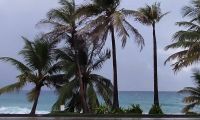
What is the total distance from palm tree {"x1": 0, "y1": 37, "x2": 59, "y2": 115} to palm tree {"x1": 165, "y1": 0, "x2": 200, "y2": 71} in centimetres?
822

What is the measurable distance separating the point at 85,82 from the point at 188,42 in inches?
311

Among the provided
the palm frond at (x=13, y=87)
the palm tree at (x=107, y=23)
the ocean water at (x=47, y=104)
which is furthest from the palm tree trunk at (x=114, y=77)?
the ocean water at (x=47, y=104)

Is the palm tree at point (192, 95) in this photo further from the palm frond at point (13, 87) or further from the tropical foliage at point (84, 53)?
the palm frond at point (13, 87)

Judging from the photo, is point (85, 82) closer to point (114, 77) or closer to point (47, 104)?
point (114, 77)

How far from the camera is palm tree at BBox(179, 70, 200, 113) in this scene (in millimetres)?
35875

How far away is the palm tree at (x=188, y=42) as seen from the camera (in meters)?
31.7

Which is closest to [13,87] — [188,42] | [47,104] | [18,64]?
[18,64]

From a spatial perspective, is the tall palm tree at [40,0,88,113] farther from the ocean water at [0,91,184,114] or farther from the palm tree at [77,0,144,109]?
the ocean water at [0,91,184,114]

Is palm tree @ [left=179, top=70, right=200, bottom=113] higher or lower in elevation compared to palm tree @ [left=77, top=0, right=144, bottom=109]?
lower

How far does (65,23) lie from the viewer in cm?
3325

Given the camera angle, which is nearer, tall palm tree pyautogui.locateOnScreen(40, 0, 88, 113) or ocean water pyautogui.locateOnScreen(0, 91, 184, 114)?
tall palm tree pyautogui.locateOnScreen(40, 0, 88, 113)

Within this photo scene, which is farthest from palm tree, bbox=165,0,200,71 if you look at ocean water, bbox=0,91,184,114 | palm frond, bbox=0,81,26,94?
ocean water, bbox=0,91,184,114

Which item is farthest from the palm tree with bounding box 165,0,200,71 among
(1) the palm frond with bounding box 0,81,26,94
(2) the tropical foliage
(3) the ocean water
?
(3) the ocean water

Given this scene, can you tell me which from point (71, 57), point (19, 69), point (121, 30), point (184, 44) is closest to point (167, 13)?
point (184, 44)
